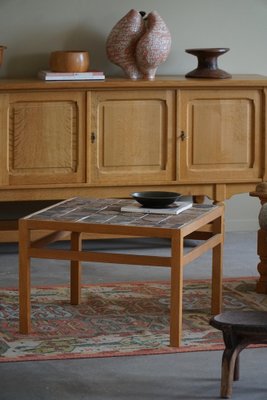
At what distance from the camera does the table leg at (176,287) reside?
359cm

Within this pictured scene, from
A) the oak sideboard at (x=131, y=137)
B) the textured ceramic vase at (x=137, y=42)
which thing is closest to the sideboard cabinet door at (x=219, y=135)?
the oak sideboard at (x=131, y=137)

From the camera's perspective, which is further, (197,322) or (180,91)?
(180,91)

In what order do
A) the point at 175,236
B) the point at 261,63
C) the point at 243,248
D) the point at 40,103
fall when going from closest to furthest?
the point at 175,236, the point at 40,103, the point at 243,248, the point at 261,63

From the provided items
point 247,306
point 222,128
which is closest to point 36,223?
point 247,306

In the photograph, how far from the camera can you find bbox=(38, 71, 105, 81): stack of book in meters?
5.11

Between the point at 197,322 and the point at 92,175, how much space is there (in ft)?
4.60

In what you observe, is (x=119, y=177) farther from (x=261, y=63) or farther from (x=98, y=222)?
(x=98, y=222)

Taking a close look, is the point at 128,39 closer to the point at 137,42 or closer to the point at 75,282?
the point at 137,42

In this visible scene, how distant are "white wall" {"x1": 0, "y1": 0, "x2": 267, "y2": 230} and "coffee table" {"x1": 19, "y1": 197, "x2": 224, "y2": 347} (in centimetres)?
162

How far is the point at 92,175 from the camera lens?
519 centimetres

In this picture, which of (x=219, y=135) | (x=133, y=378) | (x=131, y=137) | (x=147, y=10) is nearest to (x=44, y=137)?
(x=131, y=137)

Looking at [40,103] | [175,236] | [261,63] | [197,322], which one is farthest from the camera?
[261,63]

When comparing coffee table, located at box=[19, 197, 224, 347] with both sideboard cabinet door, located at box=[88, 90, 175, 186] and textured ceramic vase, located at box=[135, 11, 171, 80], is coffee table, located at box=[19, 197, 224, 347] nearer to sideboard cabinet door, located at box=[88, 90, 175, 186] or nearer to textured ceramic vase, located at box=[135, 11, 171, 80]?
sideboard cabinet door, located at box=[88, 90, 175, 186]

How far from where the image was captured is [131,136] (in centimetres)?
520
